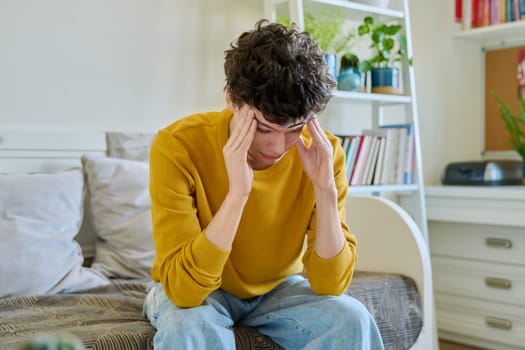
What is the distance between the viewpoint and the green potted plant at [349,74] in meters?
2.34

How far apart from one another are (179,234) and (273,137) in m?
0.25

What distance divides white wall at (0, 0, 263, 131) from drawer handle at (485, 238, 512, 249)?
120 centimetres

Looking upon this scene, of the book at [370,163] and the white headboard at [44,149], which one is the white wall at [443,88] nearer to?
the book at [370,163]

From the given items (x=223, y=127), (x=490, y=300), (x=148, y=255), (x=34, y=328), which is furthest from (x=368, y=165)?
(x=34, y=328)

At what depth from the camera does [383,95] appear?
2445 millimetres

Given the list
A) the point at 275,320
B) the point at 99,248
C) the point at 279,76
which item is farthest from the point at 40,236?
the point at 279,76

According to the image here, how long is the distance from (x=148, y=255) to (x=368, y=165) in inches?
38.7

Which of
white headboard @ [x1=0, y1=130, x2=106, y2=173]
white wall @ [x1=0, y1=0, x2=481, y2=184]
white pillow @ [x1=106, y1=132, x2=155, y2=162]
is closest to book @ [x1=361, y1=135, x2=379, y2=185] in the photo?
white wall @ [x1=0, y1=0, x2=481, y2=184]

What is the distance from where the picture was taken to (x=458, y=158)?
3096 millimetres

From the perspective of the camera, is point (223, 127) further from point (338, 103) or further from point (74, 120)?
point (338, 103)

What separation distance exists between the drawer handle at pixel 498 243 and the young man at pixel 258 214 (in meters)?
1.37

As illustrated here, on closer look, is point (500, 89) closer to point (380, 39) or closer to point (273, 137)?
point (380, 39)

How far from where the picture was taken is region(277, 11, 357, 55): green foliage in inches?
91.0

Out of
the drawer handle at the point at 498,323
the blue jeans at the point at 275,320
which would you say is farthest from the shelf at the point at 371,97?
the blue jeans at the point at 275,320
